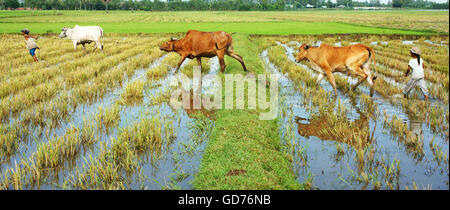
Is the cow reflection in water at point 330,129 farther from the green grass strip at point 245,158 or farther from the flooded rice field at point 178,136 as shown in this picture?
the green grass strip at point 245,158

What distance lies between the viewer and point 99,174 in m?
3.40

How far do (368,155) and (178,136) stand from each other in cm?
245

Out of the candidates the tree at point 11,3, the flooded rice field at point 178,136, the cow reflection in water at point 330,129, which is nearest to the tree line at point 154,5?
the tree at point 11,3

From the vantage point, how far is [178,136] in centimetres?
473

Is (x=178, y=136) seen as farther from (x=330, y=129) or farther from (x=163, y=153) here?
(x=330, y=129)

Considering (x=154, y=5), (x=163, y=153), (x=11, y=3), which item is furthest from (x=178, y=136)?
(x=154, y=5)

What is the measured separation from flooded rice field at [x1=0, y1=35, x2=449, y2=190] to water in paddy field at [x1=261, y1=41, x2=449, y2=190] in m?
0.01

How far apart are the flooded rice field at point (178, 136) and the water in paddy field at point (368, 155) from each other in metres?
0.01

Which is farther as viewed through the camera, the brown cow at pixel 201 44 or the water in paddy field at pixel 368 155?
the brown cow at pixel 201 44

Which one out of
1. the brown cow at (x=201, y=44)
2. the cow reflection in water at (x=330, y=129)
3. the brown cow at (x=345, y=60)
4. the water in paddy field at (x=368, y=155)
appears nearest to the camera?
the water in paddy field at (x=368, y=155)

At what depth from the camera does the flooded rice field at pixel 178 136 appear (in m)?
3.37

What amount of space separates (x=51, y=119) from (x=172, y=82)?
11.7ft

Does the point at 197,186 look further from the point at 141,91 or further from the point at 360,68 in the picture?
the point at 360,68
